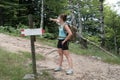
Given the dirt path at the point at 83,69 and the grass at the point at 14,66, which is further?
the dirt path at the point at 83,69

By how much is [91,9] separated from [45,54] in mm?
25932

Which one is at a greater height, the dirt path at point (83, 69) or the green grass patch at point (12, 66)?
the green grass patch at point (12, 66)

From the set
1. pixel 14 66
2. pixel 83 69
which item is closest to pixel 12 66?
pixel 14 66

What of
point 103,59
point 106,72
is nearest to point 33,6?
point 103,59

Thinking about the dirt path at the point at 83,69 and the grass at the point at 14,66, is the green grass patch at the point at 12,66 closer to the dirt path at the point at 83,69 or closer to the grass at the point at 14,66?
the grass at the point at 14,66

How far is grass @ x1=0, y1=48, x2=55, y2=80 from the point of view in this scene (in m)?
7.93

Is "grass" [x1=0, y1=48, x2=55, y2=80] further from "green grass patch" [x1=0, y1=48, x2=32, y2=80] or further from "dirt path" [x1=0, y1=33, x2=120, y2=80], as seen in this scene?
"dirt path" [x1=0, y1=33, x2=120, y2=80]

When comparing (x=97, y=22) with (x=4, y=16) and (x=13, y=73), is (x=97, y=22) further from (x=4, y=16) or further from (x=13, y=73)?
(x=13, y=73)

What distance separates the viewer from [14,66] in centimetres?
866

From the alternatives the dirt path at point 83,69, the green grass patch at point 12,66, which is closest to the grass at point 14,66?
the green grass patch at point 12,66

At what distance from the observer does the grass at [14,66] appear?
26.0ft

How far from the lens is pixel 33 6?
26484 mm

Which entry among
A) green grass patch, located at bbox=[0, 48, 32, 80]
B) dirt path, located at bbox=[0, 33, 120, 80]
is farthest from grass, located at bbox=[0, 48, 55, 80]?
dirt path, located at bbox=[0, 33, 120, 80]

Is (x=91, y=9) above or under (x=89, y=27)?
above
